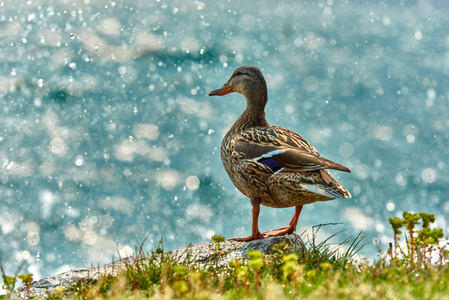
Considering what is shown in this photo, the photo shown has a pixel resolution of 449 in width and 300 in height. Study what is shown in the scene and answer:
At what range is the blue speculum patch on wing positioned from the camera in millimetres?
5352

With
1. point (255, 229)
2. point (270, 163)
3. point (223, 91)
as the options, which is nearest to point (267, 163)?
point (270, 163)

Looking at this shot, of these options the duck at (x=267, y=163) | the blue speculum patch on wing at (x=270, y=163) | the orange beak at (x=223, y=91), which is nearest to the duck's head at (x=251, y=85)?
the duck at (x=267, y=163)

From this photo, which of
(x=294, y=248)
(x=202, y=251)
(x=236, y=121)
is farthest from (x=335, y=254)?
(x=236, y=121)

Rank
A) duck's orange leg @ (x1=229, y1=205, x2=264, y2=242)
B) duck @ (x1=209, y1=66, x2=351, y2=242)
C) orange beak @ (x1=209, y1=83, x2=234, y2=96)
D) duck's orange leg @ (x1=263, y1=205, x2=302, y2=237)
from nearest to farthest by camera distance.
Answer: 1. duck @ (x1=209, y1=66, x2=351, y2=242)
2. duck's orange leg @ (x1=229, y1=205, x2=264, y2=242)
3. duck's orange leg @ (x1=263, y1=205, x2=302, y2=237)
4. orange beak @ (x1=209, y1=83, x2=234, y2=96)

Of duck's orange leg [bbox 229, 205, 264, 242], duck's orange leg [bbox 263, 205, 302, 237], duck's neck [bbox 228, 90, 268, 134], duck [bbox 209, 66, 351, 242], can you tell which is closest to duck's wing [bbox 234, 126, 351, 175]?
duck [bbox 209, 66, 351, 242]

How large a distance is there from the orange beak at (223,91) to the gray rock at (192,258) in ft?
7.53

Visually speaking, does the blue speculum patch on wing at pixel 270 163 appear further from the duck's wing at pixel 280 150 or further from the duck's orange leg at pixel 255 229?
the duck's orange leg at pixel 255 229

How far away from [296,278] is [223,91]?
378 cm

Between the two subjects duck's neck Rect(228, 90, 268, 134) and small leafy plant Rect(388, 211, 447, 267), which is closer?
small leafy plant Rect(388, 211, 447, 267)

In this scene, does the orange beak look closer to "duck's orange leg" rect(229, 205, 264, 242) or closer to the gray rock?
"duck's orange leg" rect(229, 205, 264, 242)

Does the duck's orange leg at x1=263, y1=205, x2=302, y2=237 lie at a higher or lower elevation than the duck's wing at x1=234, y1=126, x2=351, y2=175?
lower

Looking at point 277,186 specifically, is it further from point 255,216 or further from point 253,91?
point 253,91

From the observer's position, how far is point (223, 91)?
6.93 m

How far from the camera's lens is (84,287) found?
440 centimetres
